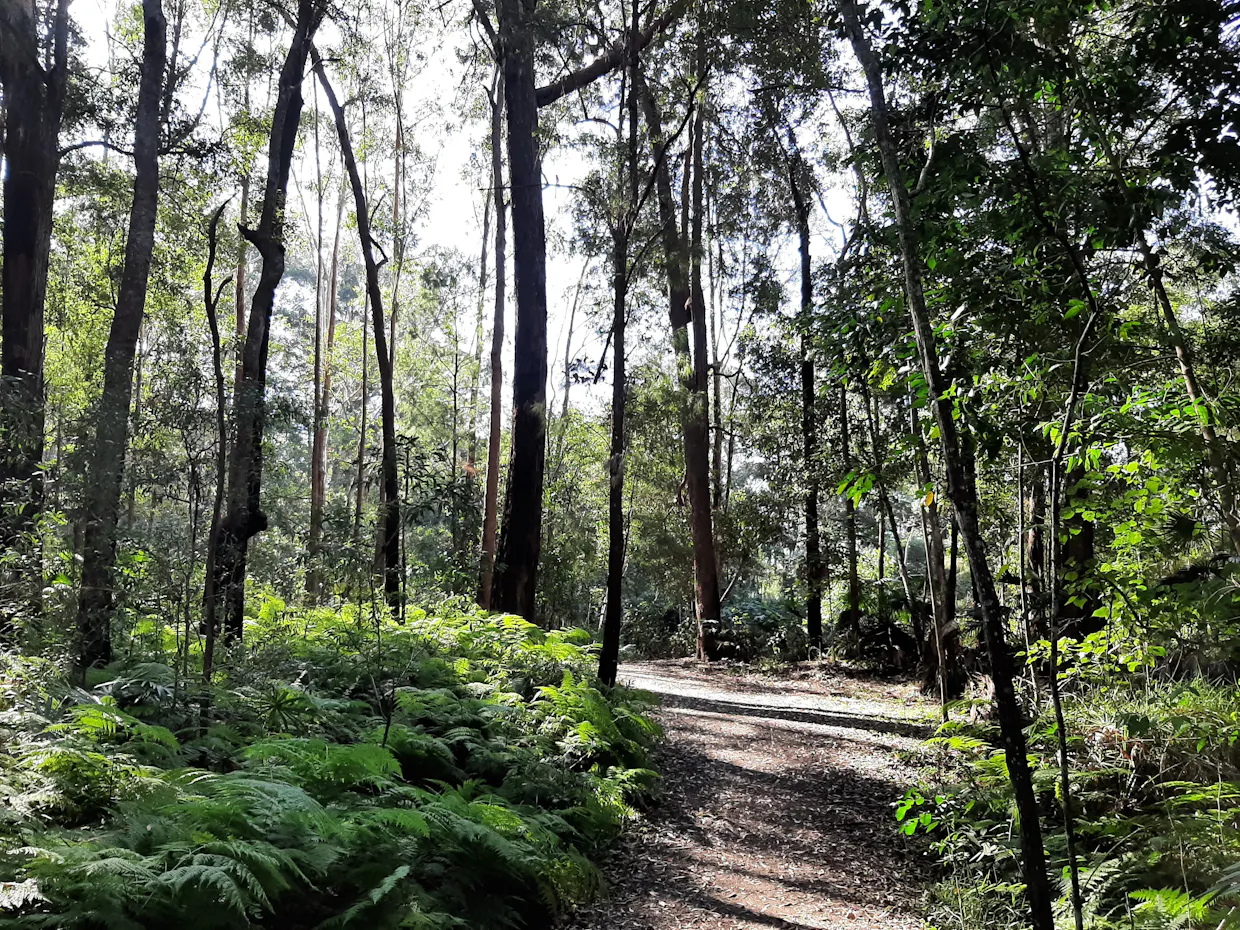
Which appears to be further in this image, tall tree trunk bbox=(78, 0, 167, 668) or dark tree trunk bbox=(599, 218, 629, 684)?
dark tree trunk bbox=(599, 218, 629, 684)

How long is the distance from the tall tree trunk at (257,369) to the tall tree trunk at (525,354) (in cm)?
300

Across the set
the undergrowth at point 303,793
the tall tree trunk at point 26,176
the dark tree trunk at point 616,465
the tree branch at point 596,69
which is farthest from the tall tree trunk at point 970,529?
the tall tree trunk at point 26,176

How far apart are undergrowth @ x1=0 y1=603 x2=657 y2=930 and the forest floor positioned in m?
0.40

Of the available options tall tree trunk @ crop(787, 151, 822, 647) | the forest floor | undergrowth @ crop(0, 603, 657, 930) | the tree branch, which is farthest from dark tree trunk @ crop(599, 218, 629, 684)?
tall tree trunk @ crop(787, 151, 822, 647)

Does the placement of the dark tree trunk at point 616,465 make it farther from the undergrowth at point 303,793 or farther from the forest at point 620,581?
the undergrowth at point 303,793

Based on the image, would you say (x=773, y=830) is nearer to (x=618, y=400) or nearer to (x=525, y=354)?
(x=618, y=400)

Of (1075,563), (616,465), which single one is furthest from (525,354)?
(1075,563)

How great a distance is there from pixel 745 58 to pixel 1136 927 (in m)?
9.07

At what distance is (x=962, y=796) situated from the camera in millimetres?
5082

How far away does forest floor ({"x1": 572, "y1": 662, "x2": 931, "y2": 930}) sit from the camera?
4590 mm

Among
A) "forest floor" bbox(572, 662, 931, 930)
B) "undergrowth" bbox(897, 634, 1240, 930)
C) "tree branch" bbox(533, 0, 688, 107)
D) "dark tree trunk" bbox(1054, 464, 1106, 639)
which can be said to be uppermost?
"tree branch" bbox(533, 0, 688, 107)

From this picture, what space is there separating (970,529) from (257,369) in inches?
356

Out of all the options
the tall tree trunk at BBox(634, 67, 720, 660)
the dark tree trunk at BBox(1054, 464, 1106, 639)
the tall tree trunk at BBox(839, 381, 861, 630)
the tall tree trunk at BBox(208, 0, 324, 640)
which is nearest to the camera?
the dark tree trunk at BBox(1054, 464, 1106, 639)

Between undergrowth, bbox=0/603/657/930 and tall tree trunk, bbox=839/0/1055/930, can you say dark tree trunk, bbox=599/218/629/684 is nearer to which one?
undergrowth, bbox=0/603/657/930
